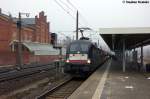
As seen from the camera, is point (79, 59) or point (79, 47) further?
point (79, 47)

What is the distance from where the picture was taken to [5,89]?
64.5ft

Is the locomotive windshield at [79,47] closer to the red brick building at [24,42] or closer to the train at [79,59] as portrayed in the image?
the train at [79,59]

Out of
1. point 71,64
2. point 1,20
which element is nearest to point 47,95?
point 71,64

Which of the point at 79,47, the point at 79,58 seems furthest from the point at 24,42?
the point at 79,58

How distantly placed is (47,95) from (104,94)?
3.41 meters

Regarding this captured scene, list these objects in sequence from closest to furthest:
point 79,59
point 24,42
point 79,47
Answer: point 79,59
point 79,47
point 24,42

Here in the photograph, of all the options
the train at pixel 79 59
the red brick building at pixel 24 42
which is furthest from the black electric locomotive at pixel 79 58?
the red brick building at pixel 24 42

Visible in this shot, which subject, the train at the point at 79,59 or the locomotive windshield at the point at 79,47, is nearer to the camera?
the train at the point at 79,59

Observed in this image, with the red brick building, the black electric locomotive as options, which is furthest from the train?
the red brick building

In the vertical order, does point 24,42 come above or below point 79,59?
above

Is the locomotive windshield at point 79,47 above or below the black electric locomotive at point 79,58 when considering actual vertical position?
above

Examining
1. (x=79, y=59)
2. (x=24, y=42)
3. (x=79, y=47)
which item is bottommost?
(x=79, y=59)

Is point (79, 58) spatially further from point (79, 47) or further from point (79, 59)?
point (79, 47)

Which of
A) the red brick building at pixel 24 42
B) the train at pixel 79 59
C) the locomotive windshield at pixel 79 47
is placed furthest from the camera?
the red brick building at pixel 24 42
